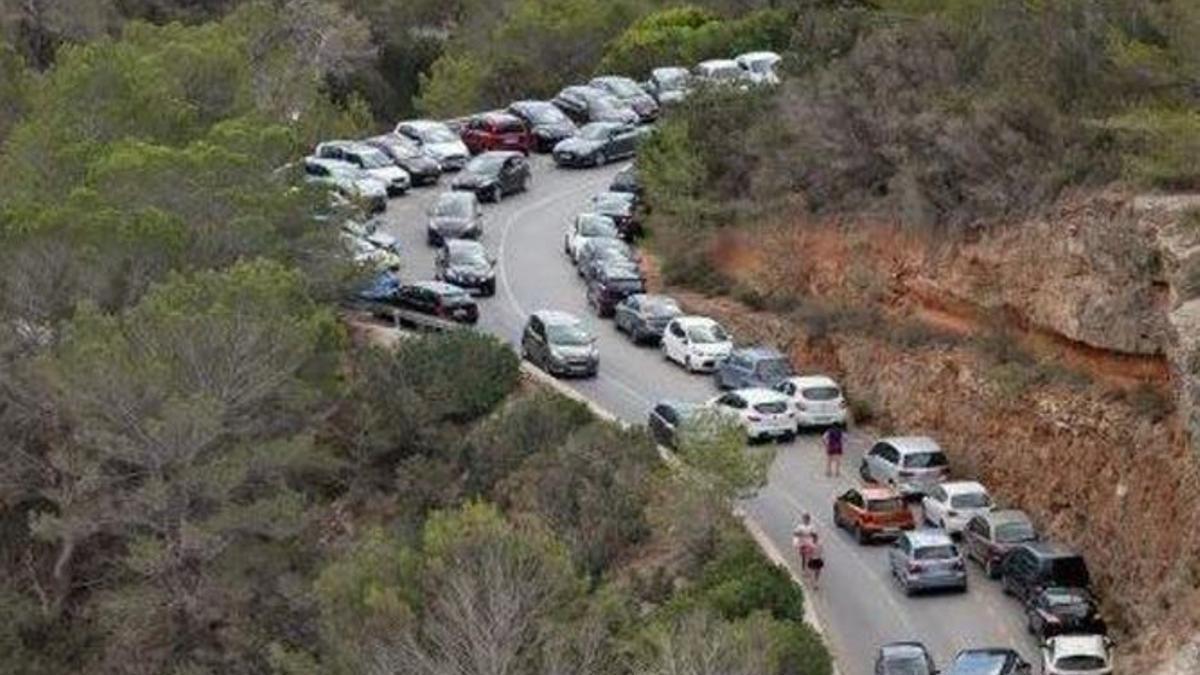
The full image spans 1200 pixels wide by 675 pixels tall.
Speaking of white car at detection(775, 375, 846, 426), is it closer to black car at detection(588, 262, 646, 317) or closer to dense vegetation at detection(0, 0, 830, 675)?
dense vegetation at detection(0, 0, 830, 675)

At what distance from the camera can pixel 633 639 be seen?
115ft

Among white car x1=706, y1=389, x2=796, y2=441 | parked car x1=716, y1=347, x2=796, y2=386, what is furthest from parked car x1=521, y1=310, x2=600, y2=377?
white car x1=706, y1=389, x2=796, y2=441

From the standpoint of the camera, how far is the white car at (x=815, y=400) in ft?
166

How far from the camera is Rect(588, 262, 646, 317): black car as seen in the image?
58.4 metres

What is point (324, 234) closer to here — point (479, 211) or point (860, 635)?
point (479, 211)

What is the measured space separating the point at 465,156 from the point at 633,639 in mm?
39935

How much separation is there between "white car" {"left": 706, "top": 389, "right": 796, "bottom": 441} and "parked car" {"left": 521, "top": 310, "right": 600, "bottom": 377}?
483cm

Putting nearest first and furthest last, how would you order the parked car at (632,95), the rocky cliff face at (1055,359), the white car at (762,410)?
1. the rocky cliff face at (1055,359)
2. the white car at (762,410)
3. the parked car at (632,95)

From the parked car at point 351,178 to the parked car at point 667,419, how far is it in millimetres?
16836

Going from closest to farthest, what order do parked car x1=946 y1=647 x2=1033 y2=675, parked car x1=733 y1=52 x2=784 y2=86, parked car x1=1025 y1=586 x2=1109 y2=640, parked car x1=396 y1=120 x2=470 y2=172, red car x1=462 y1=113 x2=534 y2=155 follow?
parked car x1=946 y1=647 x2=1033 y2=675
parked car x1=1025 y1=586 x2=1109 y2=640
parked car x1=733 y1=52 x2=784 y2=86
parked car x1=396 y1=120 x2=470 y2=172
red car x1=462 y1=113 x2=534 y2=155

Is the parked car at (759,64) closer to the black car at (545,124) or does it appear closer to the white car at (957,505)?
the black car at (545,124)

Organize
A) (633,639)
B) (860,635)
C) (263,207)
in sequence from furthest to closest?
1. (263,207)
2. (860,635)
3. (633,639)

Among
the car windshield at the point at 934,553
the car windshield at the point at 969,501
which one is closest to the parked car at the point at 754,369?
the car windshield at the point at 969,501

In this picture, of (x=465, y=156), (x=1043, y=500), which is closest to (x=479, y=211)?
(x=465, y=156)
